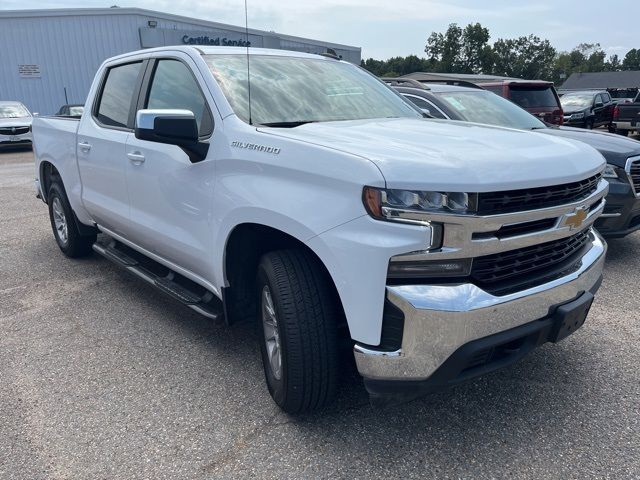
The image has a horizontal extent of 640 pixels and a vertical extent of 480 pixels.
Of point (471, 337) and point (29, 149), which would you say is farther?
point (29, 149)

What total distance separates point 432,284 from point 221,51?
223cm

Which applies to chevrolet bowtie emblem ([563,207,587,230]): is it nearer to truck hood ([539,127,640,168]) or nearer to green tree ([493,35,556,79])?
truck hood ([539,127,640,168])

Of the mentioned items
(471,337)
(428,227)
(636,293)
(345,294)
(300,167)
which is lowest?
(636,293)

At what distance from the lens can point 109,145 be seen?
4121mm

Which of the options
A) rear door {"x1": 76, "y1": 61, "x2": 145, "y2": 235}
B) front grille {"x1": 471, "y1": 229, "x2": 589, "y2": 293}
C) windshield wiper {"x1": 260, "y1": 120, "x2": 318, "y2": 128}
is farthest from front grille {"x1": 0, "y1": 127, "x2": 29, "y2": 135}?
front grille {"x1": 471, "y1": 229, "x2": 589, "y2": 293}

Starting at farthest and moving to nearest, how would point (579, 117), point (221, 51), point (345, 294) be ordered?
point (579, 117)
point (221, 51)
point (345, 294)

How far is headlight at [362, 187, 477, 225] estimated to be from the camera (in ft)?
6.95

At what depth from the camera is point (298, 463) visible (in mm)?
2471

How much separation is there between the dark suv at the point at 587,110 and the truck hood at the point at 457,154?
14.0 m

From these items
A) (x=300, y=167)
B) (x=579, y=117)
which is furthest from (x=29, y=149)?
(x=300, y=167)

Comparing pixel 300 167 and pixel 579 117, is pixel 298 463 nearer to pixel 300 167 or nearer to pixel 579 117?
pixel 300 167

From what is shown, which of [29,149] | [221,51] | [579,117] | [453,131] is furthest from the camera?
[29,149]

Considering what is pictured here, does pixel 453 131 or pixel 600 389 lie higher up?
pixel 453 131

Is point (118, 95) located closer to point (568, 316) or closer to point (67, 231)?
point (67, 231)
